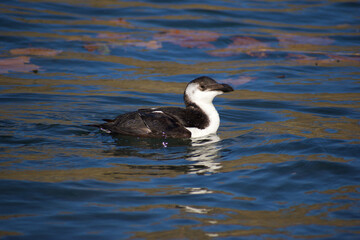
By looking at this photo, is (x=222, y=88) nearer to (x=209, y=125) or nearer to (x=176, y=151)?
(x=209, y=125)

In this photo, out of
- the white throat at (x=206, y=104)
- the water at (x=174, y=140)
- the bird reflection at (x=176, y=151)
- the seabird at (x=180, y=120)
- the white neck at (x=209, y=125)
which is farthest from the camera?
the white throat at (x=206, y=104)

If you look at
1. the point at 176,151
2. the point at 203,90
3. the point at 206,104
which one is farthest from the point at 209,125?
the point at 176,151

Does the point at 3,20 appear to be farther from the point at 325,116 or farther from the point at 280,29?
the point at 325,116

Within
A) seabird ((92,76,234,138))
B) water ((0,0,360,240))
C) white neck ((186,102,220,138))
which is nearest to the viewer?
water ((0,0,360,240))

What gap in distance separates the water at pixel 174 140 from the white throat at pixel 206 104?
0.19 meters

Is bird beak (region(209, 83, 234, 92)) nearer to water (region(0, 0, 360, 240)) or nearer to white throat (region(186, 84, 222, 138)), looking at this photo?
white throat (region(186, 84, 222, 138))

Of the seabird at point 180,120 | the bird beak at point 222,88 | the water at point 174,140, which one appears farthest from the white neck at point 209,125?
the bird beak at point 222,88

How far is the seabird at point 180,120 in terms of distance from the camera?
6.95 meters

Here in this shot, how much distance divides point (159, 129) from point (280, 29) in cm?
842

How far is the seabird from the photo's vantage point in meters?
6.95

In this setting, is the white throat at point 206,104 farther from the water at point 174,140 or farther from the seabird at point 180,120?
the water at point 174,140

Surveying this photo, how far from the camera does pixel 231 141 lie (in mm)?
7117

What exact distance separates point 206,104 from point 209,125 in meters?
0.37

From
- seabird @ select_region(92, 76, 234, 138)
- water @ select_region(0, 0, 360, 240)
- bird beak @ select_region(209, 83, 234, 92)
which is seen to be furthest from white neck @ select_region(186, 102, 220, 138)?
bird beak @ select_region(209, 83, 234, 92)
